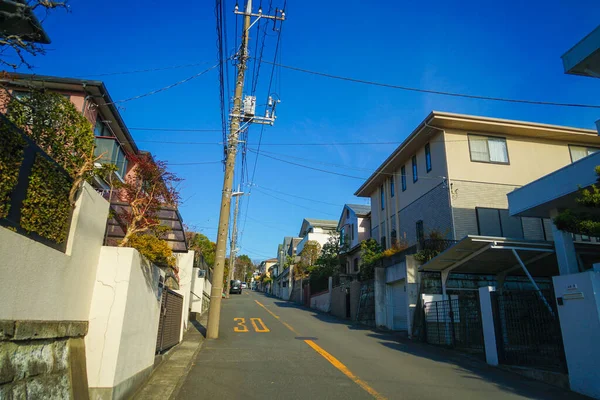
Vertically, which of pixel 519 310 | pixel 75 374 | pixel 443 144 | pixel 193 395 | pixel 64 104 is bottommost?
pixel 193 395

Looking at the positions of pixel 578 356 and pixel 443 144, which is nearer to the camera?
pixel 578 356

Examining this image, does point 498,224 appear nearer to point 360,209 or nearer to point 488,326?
point 488,326

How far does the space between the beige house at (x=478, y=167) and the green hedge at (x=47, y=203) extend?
1574 cm

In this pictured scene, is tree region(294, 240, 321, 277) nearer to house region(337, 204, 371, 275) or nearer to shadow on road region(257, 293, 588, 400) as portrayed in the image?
house region(337, 204, 371, 275)

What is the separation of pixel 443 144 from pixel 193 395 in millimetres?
16444

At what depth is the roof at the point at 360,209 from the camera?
33.5 m

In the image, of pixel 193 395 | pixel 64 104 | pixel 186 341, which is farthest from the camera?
pixel 186 341

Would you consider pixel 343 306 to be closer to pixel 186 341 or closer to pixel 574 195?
pixel 186 341

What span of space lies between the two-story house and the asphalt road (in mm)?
3878

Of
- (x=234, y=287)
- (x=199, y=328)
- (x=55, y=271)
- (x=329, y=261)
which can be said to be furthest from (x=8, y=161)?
(x=234, y=287)

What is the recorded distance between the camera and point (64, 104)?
17.6ft

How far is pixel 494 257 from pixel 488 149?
8.63 metres

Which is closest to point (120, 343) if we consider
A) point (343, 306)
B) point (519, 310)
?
point (519, 310)

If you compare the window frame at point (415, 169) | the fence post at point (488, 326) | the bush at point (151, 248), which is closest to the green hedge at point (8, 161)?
the bush at point (151, 248)
